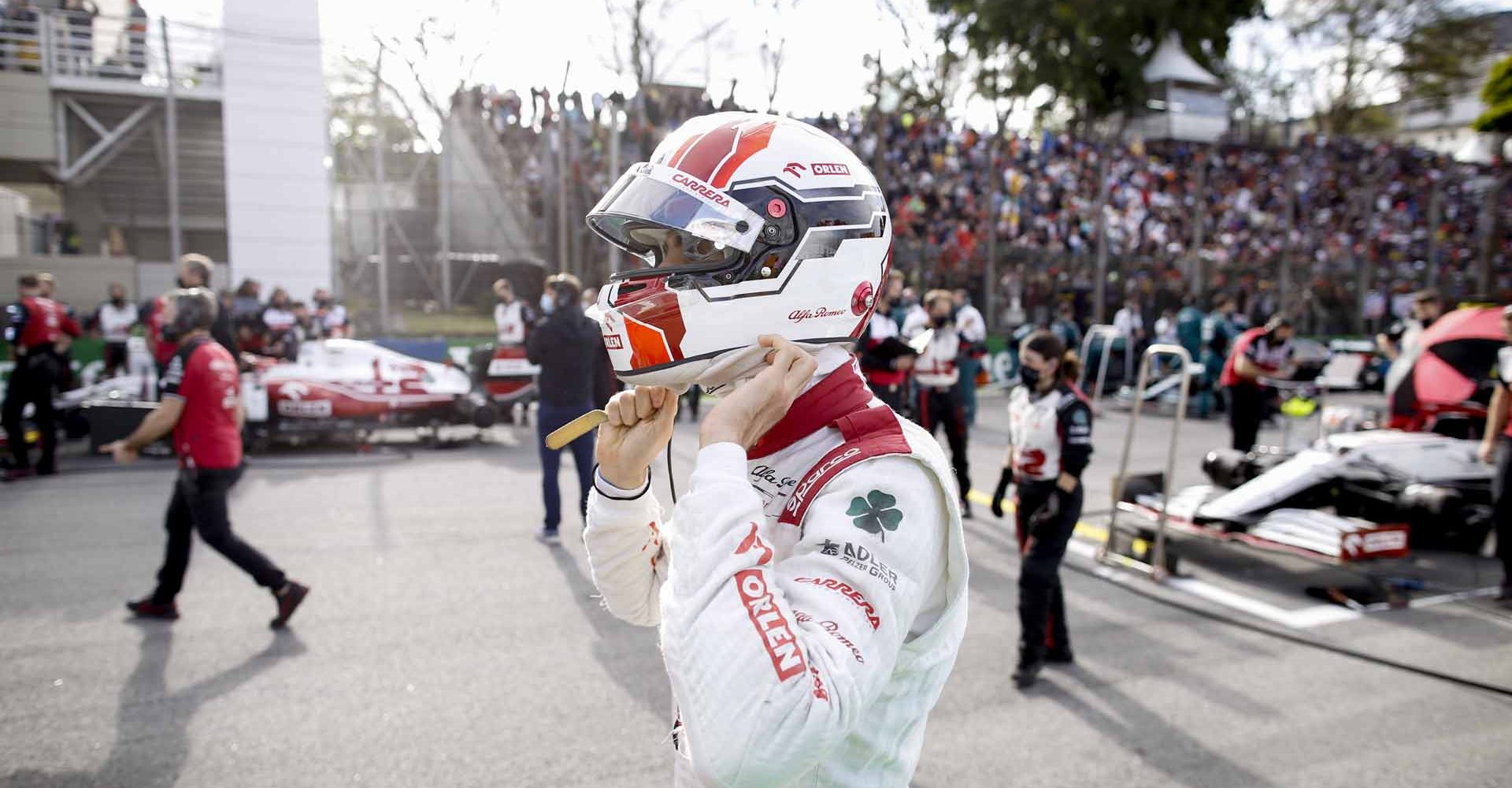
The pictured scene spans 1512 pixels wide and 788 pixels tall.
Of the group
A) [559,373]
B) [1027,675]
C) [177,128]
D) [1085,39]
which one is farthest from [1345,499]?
[1085,39]

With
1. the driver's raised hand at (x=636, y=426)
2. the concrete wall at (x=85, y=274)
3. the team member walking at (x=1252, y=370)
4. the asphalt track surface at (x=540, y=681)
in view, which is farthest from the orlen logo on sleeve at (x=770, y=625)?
the concrete wall at (x=85, y=274)

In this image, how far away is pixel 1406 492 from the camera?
6.49 m

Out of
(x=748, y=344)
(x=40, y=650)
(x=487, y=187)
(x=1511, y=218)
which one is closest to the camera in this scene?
(x=748, y=344)

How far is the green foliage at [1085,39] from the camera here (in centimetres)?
2806

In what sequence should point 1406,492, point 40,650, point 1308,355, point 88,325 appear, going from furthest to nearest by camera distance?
point 88,325
point 1308,355
point 1406,492
point 40,650

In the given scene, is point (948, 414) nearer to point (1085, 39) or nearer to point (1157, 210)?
point (1157, 210)

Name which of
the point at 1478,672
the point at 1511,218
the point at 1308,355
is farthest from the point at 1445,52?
the point at 1478,672

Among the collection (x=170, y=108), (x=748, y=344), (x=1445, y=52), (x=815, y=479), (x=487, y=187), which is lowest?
(x=815, y=479)

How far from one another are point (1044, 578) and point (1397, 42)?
39297 mm

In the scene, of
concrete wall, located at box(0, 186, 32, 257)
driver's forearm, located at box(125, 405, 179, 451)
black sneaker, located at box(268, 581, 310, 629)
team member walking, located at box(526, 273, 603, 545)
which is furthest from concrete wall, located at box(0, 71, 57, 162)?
black sneaker, located at box(268, 581, 310, 629)

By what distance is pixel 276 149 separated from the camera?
15172 millimetres

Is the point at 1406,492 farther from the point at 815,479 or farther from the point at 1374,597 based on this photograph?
the point at 815,479

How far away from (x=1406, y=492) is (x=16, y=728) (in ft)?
26.5

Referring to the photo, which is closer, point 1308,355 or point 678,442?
point 1308,355
